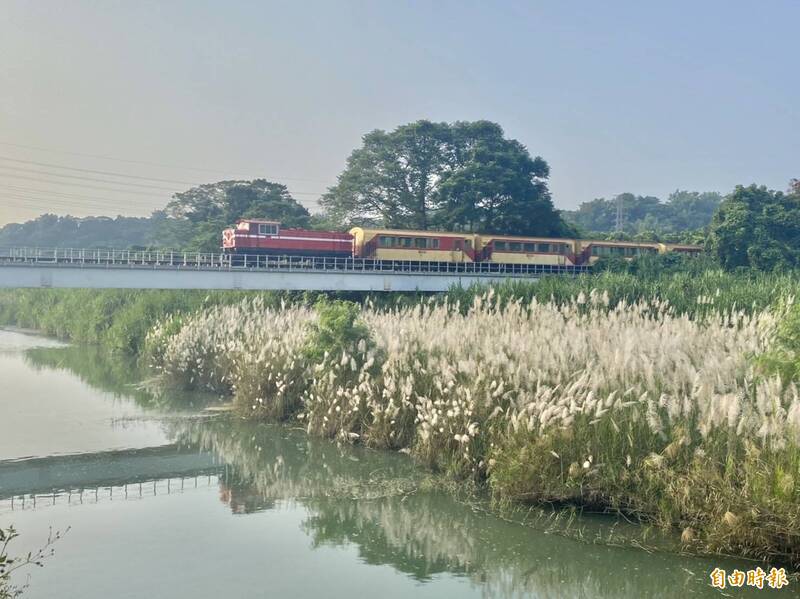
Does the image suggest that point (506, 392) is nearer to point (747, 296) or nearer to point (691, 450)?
point (691, 450)

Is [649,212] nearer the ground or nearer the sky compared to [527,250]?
nearer the sky

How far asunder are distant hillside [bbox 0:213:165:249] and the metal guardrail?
7422 cm

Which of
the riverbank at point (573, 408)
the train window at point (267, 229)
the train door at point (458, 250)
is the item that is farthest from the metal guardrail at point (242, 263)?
the riverbank at point (573, 408)

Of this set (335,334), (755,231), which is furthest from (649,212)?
(335,334)

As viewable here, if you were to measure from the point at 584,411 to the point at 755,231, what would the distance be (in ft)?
131

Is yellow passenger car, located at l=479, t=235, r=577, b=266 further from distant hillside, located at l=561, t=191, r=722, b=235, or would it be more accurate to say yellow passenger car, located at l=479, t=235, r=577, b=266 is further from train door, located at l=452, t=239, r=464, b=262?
distant hillside, located at l=561, t=191, r=722, b=235

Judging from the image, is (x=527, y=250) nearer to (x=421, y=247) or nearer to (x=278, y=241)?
(x=421, y=247)

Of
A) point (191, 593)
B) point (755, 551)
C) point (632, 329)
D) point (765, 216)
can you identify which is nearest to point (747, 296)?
point (632, 329)

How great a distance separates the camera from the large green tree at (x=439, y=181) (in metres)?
60.0

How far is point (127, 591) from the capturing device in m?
8.82

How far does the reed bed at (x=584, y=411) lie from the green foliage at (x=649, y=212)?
98828 millimetres

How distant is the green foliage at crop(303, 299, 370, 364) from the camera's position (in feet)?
55.1

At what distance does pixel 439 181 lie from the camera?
6278 centimetres

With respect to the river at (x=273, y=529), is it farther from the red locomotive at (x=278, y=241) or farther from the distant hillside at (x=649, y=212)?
the distant hillside at (x=649, y=212)
